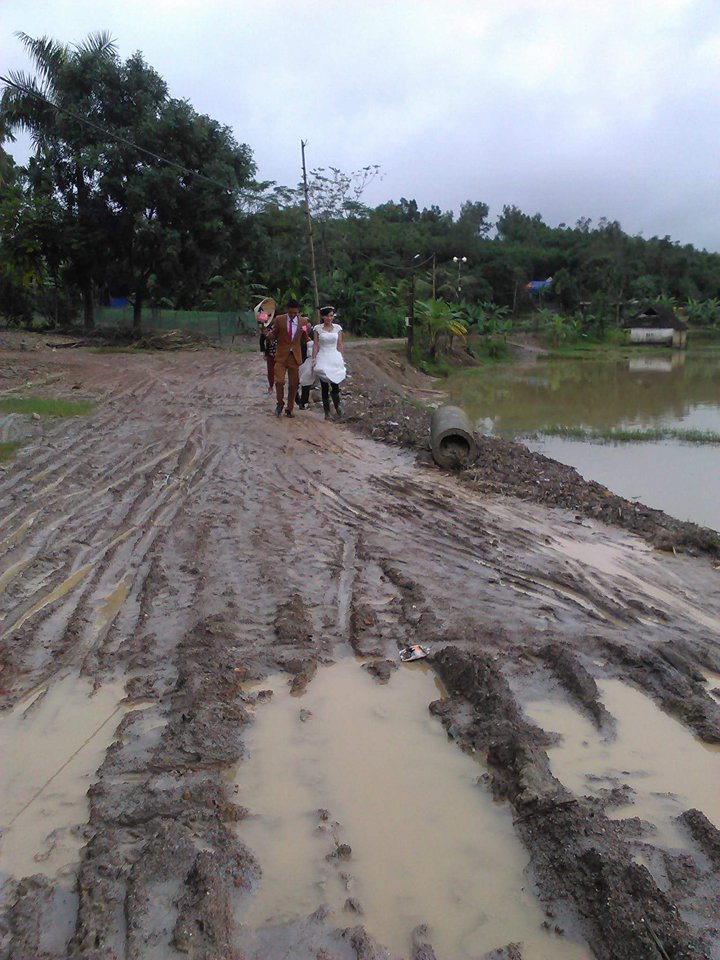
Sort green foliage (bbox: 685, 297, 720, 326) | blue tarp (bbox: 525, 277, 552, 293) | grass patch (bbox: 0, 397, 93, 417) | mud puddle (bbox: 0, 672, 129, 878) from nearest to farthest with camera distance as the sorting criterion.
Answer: mud puddle (bbox: 0, 672, 129, 878) → grass patch (bbox: 0, 397, 93, 417) → green foliage (bbox: 685, 297, 720, 326) → blue tarp (bbox: 525, 277, 552, 293)

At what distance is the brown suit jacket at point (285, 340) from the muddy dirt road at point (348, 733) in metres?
4.03

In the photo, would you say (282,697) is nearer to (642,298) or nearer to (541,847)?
(541,847)

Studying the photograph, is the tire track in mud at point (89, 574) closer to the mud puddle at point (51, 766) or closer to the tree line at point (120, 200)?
the mud puddle at point (51, 766)

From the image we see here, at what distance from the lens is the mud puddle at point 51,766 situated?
115 inches

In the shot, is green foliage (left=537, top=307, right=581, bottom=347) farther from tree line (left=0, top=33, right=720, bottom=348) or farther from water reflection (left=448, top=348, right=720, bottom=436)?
tree line (left=0, top=33, right=720, bottom=348)

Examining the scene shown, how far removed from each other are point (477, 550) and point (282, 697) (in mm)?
2791

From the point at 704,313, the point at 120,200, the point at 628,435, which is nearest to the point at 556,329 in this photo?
the point at 704,313

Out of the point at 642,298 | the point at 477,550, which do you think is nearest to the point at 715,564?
the point at 477,550

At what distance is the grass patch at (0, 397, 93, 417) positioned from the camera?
11.7 meters

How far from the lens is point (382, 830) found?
308cm

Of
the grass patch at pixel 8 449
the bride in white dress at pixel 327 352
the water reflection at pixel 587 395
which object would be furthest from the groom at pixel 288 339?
the water reflection at pixel 587 395

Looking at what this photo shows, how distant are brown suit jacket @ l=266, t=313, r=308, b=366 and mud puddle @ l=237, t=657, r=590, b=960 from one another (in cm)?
748

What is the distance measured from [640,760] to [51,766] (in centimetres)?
263

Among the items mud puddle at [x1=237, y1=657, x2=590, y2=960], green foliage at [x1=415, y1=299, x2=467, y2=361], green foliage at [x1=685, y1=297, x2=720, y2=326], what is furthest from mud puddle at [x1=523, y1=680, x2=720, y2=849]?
green foliage at [x1=685, y1=297, x2=720, y2=326]
